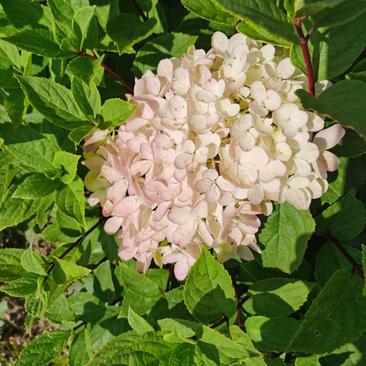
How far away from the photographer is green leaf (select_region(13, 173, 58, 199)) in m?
1.36

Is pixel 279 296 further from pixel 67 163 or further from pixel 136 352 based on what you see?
pixel 67 163

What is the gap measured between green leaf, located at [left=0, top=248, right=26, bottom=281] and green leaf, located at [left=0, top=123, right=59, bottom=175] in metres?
0.21

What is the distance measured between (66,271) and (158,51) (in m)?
0.53

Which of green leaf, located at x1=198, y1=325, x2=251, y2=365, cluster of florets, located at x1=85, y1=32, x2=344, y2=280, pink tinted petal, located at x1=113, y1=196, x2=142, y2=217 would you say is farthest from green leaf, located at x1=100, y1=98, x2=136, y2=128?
green leaf, located at x1=198, y1=325, x2=251, y2=365

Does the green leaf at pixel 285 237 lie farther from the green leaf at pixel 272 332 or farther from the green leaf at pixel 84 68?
the green leaf at pixel 84 68

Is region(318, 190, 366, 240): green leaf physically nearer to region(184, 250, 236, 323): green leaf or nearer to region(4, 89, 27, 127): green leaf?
region(184, 250, 236, 323): green leaf

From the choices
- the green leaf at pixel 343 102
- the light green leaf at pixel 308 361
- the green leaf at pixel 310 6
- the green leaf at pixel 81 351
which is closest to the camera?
the green leaf at pixel 310 6

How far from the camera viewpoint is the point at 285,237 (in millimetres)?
1358

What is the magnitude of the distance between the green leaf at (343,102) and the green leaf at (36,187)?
1.99 ft

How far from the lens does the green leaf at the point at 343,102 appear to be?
3.06 ft

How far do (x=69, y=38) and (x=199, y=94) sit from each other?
382mm

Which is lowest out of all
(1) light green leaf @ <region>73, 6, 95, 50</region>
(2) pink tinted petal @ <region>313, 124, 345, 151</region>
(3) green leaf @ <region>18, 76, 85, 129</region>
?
(3) green leaf @ <region>18, 76, 85, 129</region>

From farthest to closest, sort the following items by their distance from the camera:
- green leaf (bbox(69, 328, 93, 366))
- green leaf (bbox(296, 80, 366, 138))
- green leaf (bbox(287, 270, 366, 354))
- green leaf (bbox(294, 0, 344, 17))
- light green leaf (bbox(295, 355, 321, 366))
Answer: 1. green leaf (bbox(69, 328, 93, 366))
2. light green leaf (bbox(295, 355, 321, 366))
3. green leaf (bbox(287, 270, 366, 354))
4. green leaf (bbox(296, 80, 366, 138))
5. green leaf (bbox(294, 0, 344, 17))

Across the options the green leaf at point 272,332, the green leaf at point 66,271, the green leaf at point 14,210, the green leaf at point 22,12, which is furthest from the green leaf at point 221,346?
the green leaf at point 22,12
